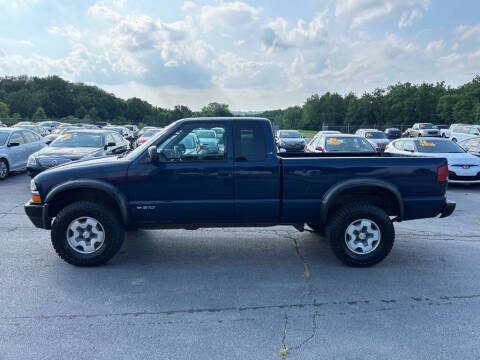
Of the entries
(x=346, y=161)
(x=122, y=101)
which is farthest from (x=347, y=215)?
(x=122, y=101)

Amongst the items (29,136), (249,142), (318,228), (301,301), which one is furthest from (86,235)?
(29,136)

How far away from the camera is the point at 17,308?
12.4 ft

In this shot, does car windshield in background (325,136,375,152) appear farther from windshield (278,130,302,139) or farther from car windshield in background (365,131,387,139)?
windshield (278,130,302,139)

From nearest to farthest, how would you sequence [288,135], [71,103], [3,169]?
[3,169]
[288,135]
[71,103]

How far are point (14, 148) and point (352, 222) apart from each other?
38.9 ft

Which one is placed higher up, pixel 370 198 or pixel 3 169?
pixel 370 198

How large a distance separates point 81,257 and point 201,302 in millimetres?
1894

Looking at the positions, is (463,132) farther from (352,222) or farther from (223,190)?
(223,190)

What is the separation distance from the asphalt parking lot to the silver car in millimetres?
7091

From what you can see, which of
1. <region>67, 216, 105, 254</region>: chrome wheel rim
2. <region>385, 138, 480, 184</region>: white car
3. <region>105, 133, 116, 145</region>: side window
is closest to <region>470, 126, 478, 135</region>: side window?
<region>385, 138, 480, 184</region>: white car

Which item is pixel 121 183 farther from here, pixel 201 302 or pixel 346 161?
pixel 346 161

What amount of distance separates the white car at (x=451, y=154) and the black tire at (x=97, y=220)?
306 inches

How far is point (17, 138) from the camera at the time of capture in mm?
12883

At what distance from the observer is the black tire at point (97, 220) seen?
15.6ft
